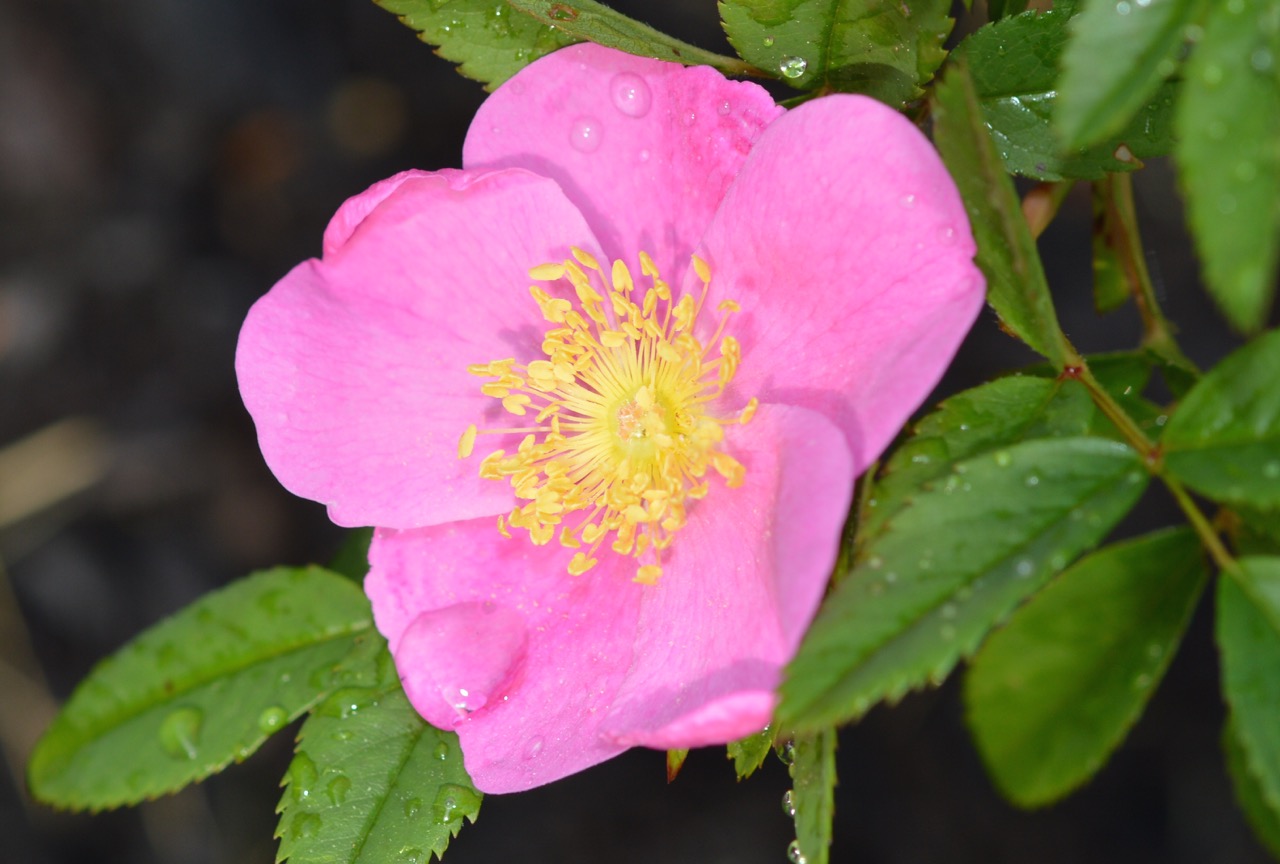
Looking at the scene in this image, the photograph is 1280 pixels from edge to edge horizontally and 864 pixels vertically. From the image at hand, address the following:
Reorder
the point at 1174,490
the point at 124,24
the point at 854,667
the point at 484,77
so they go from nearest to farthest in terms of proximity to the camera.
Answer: the point at 854,667 < the point at 1174,490 < the point at 484,77 < the point at 124,24

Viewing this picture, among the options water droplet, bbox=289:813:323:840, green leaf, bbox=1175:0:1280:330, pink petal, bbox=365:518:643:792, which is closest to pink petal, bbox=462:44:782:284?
pink petal, bbox=365:518:643:792

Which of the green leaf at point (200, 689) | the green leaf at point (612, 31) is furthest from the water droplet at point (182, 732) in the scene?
the green leaf at point (612, 31)

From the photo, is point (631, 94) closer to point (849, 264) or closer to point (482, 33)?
point (482, 33)

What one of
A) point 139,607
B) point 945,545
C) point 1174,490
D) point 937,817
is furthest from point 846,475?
point 139,607

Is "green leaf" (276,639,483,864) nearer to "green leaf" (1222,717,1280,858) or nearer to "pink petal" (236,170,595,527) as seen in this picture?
"pink petal" (236,170,595,527)

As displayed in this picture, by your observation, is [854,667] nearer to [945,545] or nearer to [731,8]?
[945,545]

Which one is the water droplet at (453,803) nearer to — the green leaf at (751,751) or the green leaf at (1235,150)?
the green leaf at (751,751)

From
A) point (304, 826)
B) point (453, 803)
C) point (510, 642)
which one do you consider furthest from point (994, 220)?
point (304, 826)
